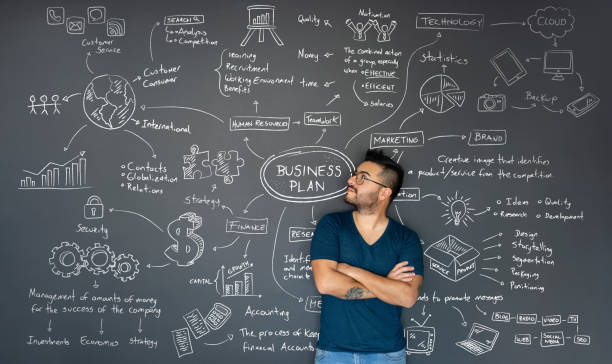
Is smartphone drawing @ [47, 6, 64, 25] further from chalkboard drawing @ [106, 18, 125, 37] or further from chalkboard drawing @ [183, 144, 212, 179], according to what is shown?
chalkboard drawing @ [183, 144, 212, 179]

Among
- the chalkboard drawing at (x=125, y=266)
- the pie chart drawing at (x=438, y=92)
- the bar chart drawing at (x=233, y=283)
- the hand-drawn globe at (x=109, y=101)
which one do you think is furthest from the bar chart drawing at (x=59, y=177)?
the pie chart drawing at (x=438, y=92)

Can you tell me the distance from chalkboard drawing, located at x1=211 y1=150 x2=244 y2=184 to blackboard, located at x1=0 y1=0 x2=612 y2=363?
11 mm

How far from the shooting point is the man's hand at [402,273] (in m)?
3.16

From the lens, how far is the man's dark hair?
338cm

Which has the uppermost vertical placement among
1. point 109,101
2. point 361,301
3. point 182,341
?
point 109,101

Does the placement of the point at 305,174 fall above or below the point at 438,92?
below

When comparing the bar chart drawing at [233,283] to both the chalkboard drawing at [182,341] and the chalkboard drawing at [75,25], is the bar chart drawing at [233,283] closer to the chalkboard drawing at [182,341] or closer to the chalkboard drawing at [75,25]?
the chalkboard drawing at [182,341]

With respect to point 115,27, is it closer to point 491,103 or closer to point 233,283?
point 233,283

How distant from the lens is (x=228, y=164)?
3.59m

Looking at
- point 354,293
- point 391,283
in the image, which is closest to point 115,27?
point 354,293

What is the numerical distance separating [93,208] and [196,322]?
122 centimetres

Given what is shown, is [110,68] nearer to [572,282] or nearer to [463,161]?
[463,161]

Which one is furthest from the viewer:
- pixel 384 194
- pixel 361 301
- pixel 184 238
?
pixel 184 238

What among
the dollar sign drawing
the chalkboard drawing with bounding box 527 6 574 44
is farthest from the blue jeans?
the chalkboard drawing with bounding box 527 6 574 44
